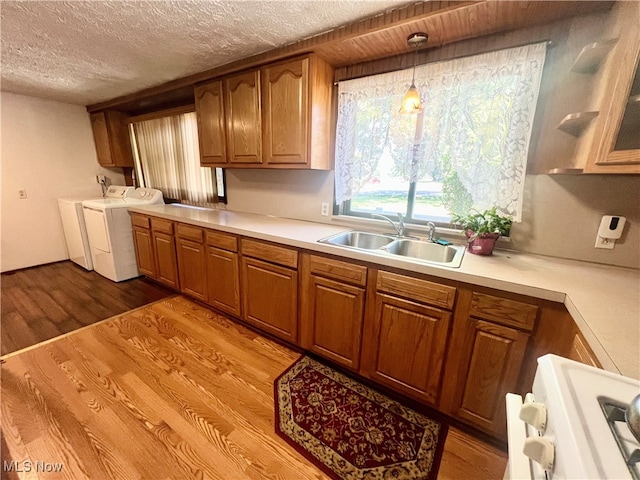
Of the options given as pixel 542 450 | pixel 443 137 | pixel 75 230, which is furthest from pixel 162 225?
pixel 542 450

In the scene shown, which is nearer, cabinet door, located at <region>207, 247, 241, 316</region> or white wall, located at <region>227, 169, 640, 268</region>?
white wall, located at <region>227, 169, 640, 268</region>

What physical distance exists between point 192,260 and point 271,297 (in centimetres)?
102

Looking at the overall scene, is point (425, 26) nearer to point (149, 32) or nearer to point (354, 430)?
point (149, 32)

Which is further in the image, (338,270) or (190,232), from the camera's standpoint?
(190,232)

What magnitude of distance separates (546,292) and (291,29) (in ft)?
6.45

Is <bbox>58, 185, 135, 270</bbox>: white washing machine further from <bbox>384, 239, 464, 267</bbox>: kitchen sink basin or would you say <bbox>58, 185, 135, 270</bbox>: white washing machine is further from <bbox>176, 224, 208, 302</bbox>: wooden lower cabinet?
<bbox>384, 239, 464, 267</bbox>: kitchen sink basin

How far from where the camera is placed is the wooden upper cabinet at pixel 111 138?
362 cm

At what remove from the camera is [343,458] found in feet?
4.19

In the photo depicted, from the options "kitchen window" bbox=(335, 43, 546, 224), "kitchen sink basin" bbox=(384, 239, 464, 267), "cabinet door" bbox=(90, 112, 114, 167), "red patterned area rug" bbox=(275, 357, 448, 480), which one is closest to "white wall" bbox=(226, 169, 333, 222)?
"kitchen window" bbox=(335, 43, 546, 224)

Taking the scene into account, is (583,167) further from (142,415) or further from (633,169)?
(142,415)

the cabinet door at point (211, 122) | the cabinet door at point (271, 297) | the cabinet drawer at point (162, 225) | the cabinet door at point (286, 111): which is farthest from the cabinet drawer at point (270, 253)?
the cabinet drawer at point (162, 225)

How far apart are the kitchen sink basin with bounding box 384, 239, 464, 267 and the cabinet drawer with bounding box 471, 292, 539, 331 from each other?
1.36ft

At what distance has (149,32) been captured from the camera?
1689mm

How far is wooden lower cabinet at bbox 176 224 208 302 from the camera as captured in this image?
7.84 ft
